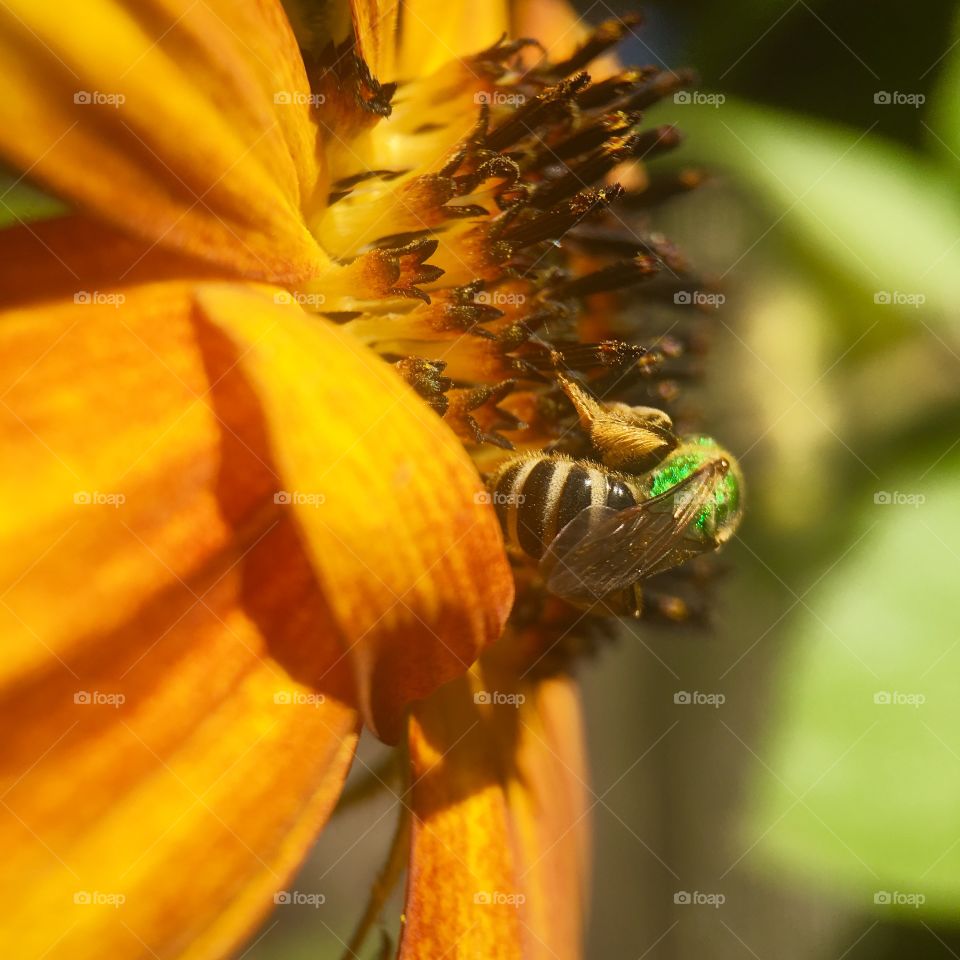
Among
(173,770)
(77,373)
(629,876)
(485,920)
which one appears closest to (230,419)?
(77,373)

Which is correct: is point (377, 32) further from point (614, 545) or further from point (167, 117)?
point (614, 545)

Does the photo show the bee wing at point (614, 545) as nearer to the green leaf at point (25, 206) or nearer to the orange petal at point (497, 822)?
the orange petal at point (497, 822)

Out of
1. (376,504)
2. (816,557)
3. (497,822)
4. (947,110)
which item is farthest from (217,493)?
(947,110)

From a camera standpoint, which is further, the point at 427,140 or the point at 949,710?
the point at 949,710

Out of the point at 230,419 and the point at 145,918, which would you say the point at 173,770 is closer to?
the point at 145,918

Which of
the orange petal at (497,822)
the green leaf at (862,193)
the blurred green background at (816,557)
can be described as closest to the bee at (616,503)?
the orange petal at (497,822)

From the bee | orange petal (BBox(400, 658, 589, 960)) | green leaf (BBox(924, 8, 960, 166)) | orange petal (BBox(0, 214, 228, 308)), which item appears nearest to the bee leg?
the bee

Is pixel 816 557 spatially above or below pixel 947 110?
below
